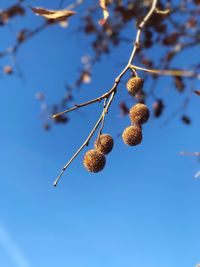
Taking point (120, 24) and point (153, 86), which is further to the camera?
point (120, 24)

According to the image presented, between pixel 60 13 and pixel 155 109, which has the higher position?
pixel 60 13

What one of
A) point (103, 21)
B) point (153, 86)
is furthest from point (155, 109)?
point (103, 21)

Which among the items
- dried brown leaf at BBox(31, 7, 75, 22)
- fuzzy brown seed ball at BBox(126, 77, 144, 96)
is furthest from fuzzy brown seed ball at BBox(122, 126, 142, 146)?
dried brown leaf at BBox(31, 7, 75, 22)

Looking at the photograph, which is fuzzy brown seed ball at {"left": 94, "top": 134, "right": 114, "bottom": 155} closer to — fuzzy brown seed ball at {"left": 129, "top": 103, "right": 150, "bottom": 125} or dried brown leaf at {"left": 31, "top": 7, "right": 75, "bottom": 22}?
fuzzy brown seed ball at {"left": 129, "top": 103, "right": 150, "bottom": 125}

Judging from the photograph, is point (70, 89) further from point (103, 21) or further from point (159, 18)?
point (103, 21)

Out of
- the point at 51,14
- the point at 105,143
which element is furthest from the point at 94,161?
the point at 51,14
